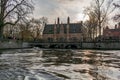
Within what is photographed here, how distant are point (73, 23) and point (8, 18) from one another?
71.0m

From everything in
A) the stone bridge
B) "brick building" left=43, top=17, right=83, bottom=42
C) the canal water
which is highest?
"brick building" left=43, top=17, right=83, bottom=42

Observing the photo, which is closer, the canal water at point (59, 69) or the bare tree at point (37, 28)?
the canal water at point (59, 69)

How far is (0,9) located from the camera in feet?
170

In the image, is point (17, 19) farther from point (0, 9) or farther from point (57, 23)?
point (57, 23)

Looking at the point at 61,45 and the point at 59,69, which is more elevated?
the point at 61,45

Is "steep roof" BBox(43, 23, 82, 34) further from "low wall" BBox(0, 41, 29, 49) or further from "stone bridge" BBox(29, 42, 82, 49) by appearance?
"low wall" BBox(0, 41, 29, 49)

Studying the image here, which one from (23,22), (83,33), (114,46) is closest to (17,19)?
(23,22)

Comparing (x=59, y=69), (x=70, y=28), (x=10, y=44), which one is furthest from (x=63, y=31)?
(x=59, y=69)

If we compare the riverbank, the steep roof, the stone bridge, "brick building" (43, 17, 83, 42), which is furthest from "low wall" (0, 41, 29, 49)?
the steep roof

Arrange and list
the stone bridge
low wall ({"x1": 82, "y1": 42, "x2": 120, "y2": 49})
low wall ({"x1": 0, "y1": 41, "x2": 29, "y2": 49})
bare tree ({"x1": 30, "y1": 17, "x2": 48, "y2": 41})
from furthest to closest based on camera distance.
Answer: bare tree ({"x1": 30, "y1": 17, "x2": 48, "y2": 41})
the stone bridge
low wall ({"x1": 82, "y1": 42, "x2": 120, "y2": 49})
low wall ({"x1": 0, "y1": 41, "x2": 29, "y2": 49})

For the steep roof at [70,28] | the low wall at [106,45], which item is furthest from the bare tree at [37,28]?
the low wall at [106,45]

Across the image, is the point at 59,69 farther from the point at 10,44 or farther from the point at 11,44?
the point at 11,44

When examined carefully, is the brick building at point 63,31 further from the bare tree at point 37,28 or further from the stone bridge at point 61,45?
the stone bridge at point 61,45

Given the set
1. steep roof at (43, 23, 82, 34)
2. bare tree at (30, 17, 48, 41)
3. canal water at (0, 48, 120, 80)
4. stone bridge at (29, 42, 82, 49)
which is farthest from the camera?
steep roof at (43, 23, 82, 34)
